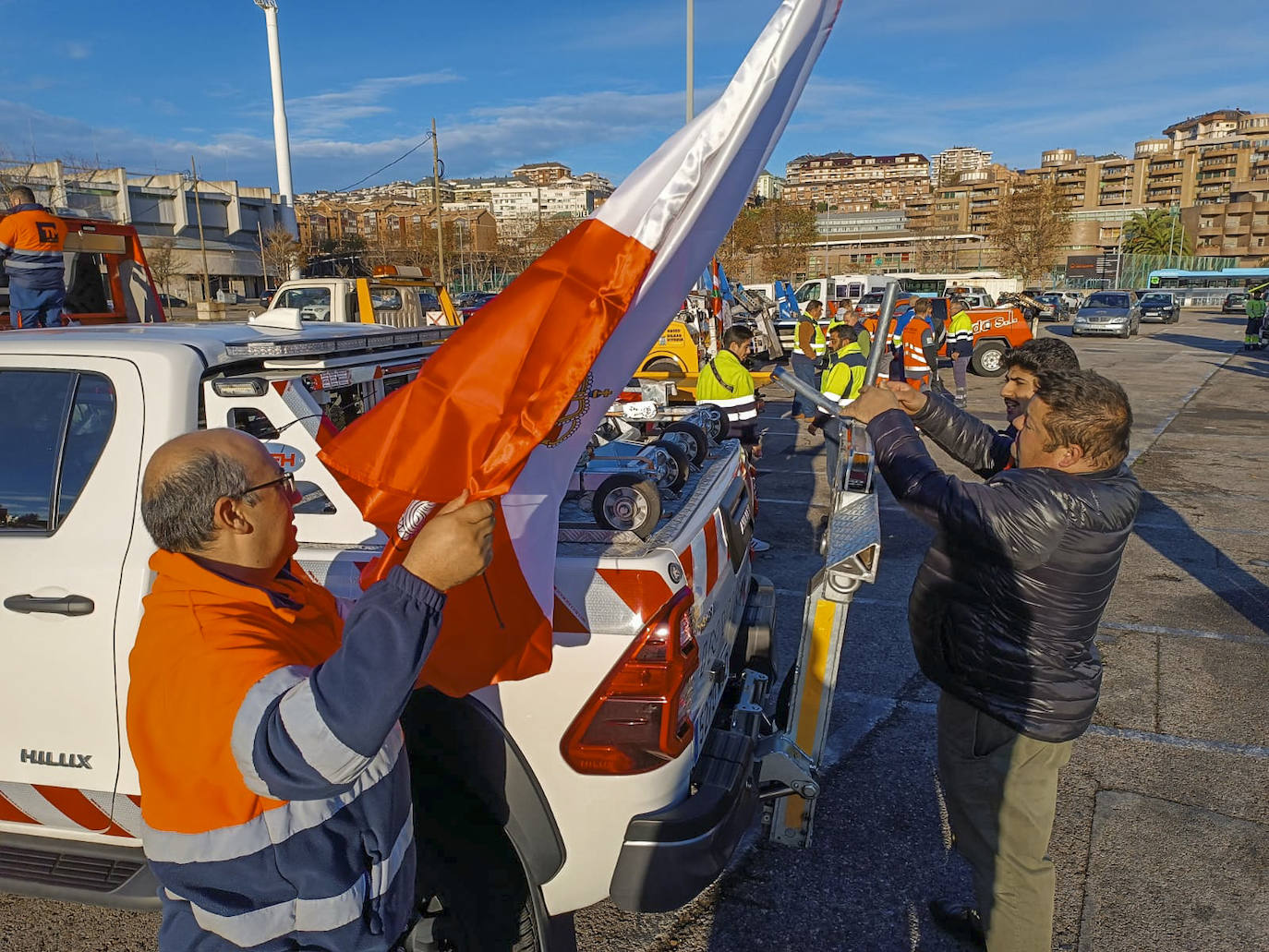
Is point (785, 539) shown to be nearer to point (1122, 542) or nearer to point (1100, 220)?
point (1122, 542)

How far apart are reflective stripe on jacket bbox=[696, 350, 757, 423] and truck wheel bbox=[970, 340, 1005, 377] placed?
1675cm

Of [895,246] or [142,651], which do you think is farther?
[895,246]

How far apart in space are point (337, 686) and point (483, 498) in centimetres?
48

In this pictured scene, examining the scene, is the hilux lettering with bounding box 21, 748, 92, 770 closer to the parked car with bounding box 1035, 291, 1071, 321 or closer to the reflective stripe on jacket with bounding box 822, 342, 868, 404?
the reflective stripe on jacket with bounding box 822, 342, 868, 404

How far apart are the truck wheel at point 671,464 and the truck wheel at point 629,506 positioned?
410 mm

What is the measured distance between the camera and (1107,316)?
31516 millimetres

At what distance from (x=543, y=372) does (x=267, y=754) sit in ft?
2.96

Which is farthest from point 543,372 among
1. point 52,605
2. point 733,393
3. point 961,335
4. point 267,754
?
point 961,335

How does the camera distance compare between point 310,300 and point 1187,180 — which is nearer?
point 310,300

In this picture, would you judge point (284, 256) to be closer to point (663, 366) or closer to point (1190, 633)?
point (663, 366)

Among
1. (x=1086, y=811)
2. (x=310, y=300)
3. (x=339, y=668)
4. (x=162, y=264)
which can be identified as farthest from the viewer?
(x=162, y=264)

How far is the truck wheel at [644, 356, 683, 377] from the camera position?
54.9ft

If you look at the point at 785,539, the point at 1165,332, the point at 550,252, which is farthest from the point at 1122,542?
the point at 1165,332

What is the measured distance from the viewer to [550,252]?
78.2 inches
